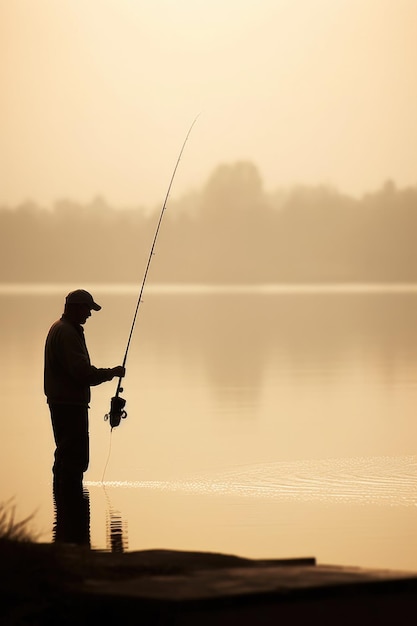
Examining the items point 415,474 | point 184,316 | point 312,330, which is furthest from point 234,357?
point 184,316

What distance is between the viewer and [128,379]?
22531 millimetres

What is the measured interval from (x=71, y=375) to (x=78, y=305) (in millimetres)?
423

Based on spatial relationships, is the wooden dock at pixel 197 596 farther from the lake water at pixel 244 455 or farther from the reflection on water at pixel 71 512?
the reflection on water at pixel 71 512

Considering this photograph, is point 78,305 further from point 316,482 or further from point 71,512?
point 316,482

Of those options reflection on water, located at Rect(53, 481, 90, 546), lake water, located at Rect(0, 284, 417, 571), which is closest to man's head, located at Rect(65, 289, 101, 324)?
reflection on water, located at Rect(53, 481, 90, 546)

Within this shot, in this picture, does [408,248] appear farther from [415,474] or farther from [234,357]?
[415,474]

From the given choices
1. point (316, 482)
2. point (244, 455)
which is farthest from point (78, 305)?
point (244, 455)

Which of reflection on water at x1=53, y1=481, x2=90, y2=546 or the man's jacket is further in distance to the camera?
the man's jacket

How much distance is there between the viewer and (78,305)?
9.34m

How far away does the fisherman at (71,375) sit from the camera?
923cm

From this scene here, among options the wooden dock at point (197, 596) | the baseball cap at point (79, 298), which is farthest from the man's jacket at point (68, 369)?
the wooden dock at point (197, 596)

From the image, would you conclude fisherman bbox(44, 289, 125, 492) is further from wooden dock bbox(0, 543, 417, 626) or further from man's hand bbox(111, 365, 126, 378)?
wooden dock bbox(0, 543, 417, 626)

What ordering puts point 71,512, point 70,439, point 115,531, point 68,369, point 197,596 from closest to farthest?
point 197,596 → point 115,531 → point 68,369 → point 70,439 → point 71,512

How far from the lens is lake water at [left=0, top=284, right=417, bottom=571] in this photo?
8.98 meters
